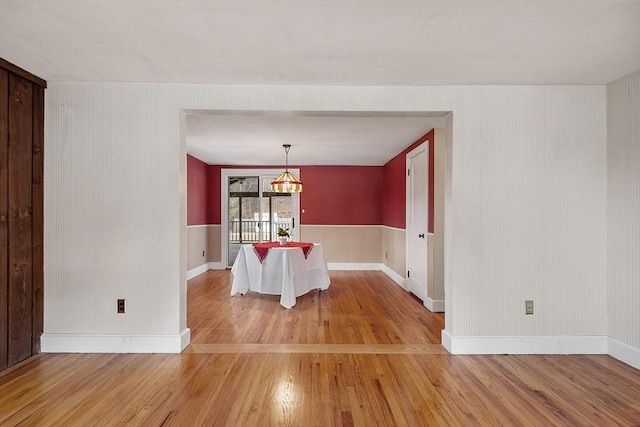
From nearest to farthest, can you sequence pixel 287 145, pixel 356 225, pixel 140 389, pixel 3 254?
pixel 140 389, pixel 3 254, pixel 287 145, pixel 356 225

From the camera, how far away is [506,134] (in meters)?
3.08

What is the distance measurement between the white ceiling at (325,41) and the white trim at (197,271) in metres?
4.26

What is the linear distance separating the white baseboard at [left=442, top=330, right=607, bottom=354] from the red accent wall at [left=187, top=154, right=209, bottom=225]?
5184 mm

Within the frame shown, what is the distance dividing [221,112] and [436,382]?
9.16ft

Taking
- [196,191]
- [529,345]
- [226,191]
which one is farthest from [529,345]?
[226,191]

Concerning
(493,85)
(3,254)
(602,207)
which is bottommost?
→ (3,254)

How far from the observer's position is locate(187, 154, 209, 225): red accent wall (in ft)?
21.7

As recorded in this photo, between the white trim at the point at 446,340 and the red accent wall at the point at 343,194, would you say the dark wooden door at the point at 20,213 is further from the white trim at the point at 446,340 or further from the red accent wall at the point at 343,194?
the red accent wall at the point at 343,194

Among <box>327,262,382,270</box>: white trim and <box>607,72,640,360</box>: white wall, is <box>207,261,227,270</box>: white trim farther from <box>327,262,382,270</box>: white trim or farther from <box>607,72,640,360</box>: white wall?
<box>607,72,640,360</box>: white wall

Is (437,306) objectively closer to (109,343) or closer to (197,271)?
(109,343)

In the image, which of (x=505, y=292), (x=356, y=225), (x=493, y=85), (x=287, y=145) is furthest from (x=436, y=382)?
(x=356, y=225)

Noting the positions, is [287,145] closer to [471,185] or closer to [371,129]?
[371,129]

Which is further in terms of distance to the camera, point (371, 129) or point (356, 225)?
point (356, 225)

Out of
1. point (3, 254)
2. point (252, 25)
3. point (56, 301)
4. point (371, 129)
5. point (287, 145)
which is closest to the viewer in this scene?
point (252, 25)
